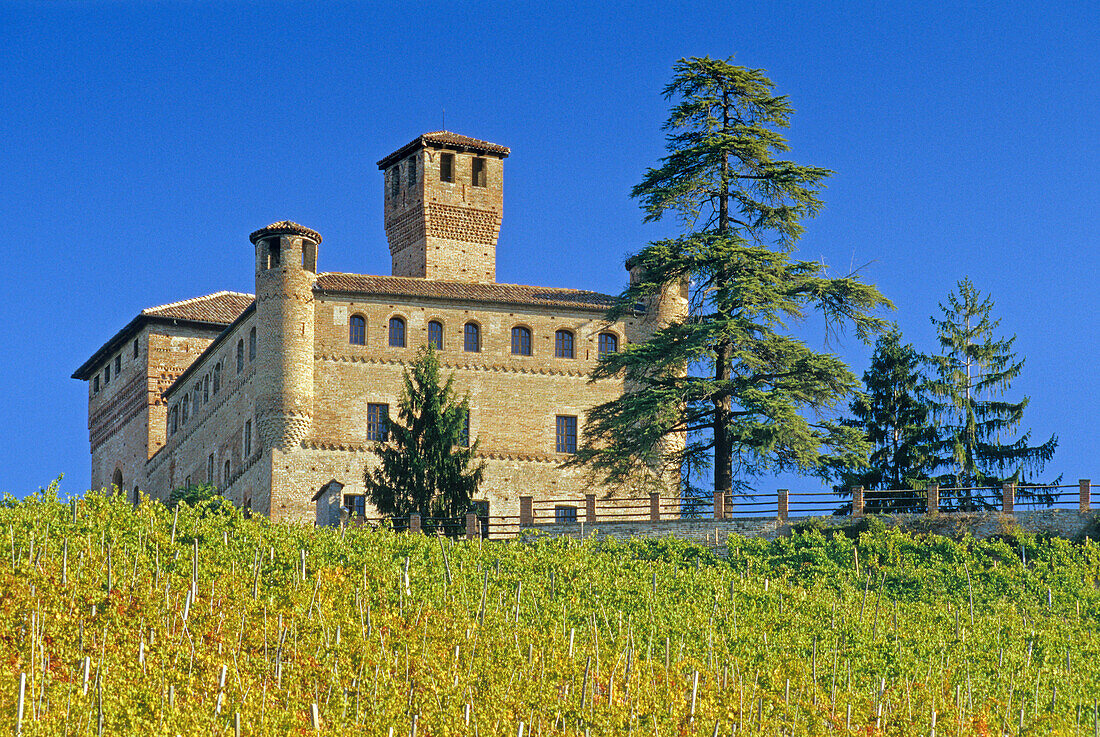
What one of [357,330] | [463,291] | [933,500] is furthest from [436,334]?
[933,500]

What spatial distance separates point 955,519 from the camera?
36875mm

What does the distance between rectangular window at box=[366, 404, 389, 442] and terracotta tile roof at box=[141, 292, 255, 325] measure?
1234 cm

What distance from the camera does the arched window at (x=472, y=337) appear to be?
48344 mm

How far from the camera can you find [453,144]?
56.5 metres

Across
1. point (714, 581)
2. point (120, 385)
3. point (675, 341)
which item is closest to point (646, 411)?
point (675, 341)

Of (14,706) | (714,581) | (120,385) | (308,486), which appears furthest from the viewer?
(120,385)

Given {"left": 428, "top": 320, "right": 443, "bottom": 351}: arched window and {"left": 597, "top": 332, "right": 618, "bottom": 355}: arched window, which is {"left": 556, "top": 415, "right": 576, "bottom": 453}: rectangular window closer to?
{"left": 597, "top": 332, "right": 618, "bottom": 355}: arched window

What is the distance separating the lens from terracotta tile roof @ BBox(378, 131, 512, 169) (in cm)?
5622

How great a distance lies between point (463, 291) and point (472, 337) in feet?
4.76

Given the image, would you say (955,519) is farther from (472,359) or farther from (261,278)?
(261,278)

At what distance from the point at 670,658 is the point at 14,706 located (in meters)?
10.4

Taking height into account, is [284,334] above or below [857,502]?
above

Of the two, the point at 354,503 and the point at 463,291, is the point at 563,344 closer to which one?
the point at 463,291

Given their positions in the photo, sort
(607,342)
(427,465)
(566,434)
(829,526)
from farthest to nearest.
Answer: (607,342)
(566,434)
(427,465)
(829,526)
